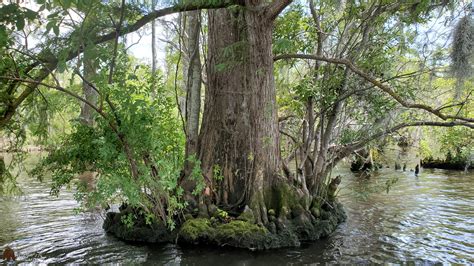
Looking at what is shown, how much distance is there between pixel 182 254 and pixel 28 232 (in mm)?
3511

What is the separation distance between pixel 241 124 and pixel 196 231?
2135mm

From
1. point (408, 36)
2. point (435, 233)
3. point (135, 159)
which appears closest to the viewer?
point (135, 159)

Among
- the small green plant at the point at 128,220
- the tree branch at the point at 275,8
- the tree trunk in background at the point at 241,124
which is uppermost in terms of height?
the tree branch at the point at 275,8

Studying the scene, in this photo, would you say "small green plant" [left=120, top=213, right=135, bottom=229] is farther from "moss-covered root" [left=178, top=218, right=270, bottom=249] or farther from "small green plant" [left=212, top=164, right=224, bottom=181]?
"small green plant" [left=212, top=164, right=224, bottom=181]

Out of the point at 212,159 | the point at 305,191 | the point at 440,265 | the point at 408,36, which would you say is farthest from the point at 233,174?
the point at 408,36

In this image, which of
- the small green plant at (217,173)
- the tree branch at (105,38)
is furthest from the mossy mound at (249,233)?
the tree branch at (105,38)

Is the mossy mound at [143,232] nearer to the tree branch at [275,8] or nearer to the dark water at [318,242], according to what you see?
the dark water at [318,242]

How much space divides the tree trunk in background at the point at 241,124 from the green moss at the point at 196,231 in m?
0.72

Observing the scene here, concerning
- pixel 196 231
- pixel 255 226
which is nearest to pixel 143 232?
pixel 196 231

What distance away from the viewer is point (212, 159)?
7660 millimetres

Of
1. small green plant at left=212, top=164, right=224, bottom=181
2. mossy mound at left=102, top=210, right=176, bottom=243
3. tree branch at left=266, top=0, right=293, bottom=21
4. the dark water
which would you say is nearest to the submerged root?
mossy mound at left=102, top=210, right=176, bottom=243

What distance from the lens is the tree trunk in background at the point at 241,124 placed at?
24.3 feet

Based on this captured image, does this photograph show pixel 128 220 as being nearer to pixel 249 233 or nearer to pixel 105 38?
pixel 249 233

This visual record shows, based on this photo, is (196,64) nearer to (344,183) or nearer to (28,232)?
(28,232)
